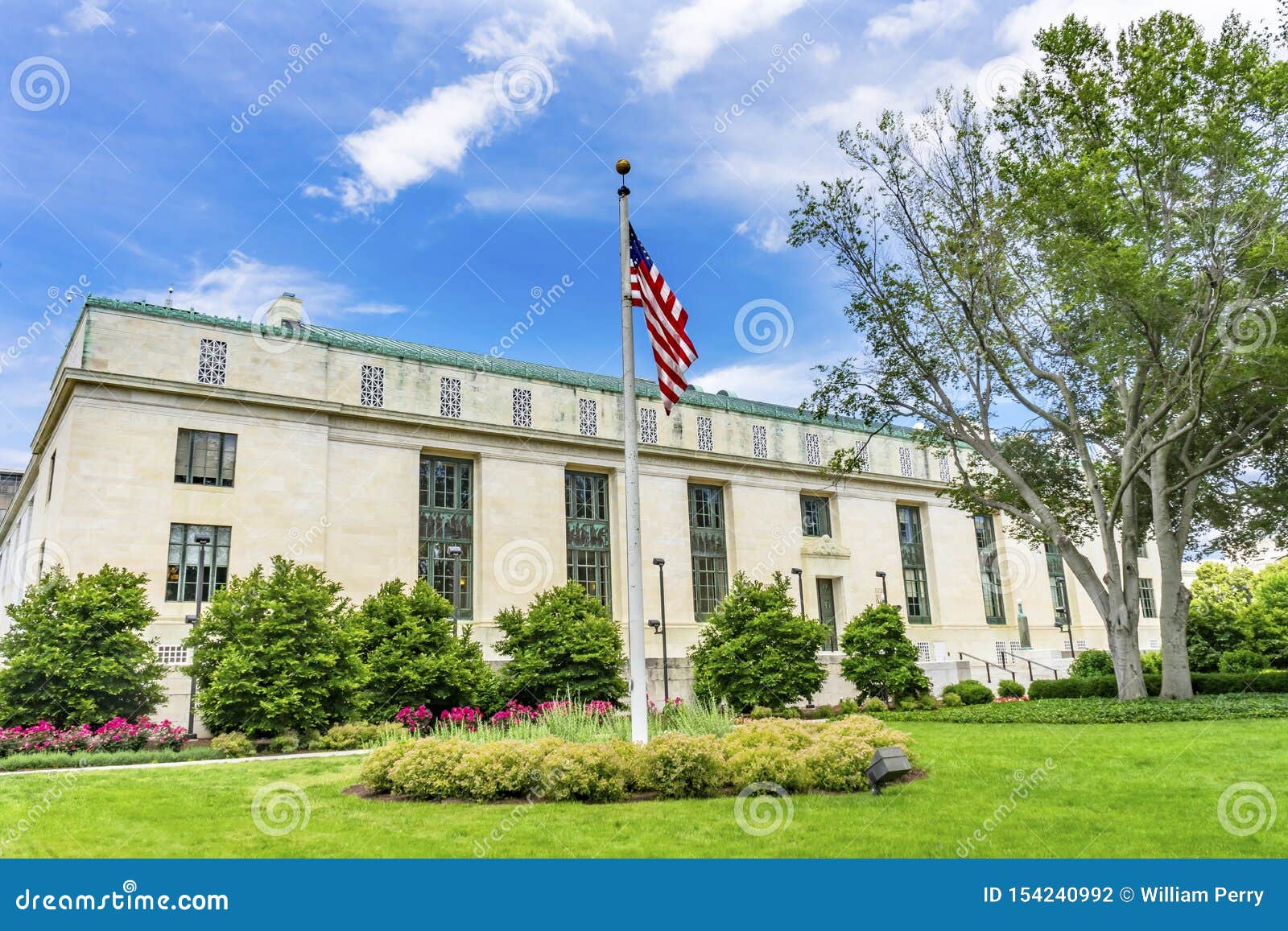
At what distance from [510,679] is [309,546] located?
11.4 meters

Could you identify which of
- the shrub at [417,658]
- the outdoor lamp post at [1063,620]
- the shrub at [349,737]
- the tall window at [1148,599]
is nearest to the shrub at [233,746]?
the shrub at [349,737]

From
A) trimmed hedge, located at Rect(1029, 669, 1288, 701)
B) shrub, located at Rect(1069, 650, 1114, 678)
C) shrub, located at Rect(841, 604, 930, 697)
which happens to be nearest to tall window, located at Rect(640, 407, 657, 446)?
shrub, located at Rect(841, 604, 930, 697)

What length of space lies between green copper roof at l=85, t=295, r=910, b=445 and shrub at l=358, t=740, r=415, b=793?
2154 centimetres

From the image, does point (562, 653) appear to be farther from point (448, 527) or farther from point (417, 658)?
point (448, 527)

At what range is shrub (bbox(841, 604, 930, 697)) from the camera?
94.7 ft

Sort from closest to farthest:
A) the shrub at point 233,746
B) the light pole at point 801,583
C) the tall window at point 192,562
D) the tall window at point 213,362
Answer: the shrub at point 233,746, the tall window at point 192,562, the tall window at point 213,362, the light pole at point 801,583

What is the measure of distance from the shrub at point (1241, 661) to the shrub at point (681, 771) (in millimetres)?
35756

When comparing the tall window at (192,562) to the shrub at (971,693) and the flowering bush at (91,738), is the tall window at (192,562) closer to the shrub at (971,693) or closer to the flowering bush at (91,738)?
the flowering bush at (91,738)

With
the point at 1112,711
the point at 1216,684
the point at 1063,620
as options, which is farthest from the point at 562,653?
the point at 1063,620

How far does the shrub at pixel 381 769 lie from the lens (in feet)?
42.0

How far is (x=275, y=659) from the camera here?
21344 mm

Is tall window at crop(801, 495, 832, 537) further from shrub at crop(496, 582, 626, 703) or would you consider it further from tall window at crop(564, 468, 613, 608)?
shrub at crop(496, 582, 626, 703)

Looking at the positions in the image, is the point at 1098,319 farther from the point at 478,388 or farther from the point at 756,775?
the point at 478,388

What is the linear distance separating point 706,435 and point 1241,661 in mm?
26527
